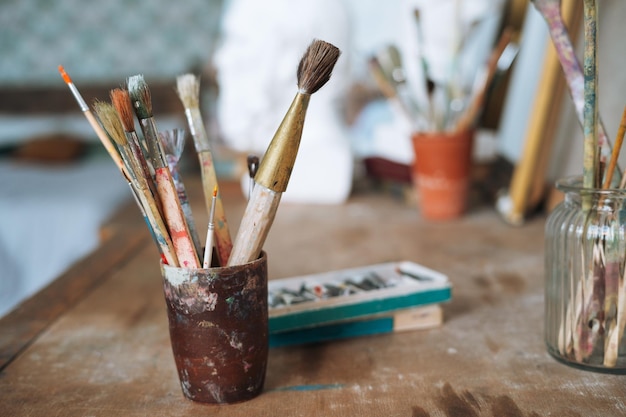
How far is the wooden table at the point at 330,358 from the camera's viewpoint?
59 cm

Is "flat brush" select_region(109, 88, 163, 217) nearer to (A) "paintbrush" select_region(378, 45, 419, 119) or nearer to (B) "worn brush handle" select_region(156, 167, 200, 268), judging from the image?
(B) "worn brush handle" select_region(156, 167, 200, 268)

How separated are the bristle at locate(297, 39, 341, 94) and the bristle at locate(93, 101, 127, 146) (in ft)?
0.50

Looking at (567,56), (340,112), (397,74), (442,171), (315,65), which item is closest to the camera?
(315,65)

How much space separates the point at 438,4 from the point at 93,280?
955mm

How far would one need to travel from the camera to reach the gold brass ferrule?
540 millimetres

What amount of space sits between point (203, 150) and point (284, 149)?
0.40ft

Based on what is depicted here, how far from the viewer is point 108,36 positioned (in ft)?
12.2

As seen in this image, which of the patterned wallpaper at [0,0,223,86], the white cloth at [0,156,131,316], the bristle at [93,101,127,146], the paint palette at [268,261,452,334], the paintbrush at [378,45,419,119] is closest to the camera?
the bristle at [93,101,127,146]

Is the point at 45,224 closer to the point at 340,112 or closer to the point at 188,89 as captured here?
the point at 340,112

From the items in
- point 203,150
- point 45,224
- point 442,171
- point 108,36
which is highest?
point 108,36

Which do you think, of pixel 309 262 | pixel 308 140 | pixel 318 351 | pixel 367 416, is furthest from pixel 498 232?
pixel 367 416

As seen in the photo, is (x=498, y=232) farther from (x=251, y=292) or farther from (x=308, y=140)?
(x=251, y=292)

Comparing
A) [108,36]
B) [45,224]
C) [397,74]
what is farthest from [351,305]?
[108,36]

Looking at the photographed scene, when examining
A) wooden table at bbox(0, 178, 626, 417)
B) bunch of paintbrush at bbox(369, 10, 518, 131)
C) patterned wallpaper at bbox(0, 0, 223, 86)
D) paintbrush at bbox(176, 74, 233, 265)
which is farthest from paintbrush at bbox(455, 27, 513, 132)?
patterned wallpaper at bbox(0, 0, 223, 86)
